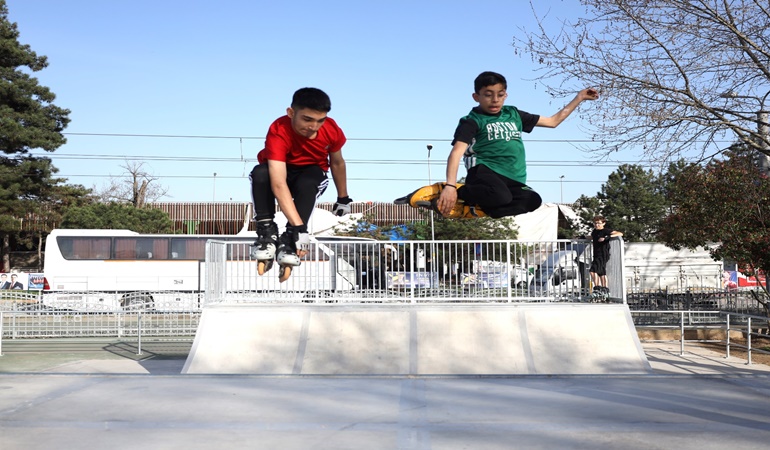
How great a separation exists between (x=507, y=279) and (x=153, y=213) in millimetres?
36887

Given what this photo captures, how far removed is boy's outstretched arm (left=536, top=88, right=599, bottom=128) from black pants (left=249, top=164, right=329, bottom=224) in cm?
232

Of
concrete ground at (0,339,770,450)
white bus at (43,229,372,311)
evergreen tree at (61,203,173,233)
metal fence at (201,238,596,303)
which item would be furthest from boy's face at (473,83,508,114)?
evergreen tree at (61,203,173,233)

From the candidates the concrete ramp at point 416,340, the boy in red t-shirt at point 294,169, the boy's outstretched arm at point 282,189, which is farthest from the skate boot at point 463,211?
the concrete ramp at point 416,340

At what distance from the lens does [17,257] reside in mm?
46250

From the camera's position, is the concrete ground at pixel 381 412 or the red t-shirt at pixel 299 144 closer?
the concrete ground at pixel 381 412

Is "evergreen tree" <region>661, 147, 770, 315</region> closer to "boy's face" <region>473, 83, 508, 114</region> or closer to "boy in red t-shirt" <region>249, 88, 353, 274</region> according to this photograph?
"boy's face" <region>473, 83, 508, 114</region>

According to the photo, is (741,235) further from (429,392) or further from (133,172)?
(133,172)

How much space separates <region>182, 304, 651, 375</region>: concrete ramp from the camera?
10000 millimetres

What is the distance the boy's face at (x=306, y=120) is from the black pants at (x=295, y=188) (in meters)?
0.40

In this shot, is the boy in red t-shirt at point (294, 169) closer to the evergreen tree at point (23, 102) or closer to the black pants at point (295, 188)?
the black pants at point (295, 188)

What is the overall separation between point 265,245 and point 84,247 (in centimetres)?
2695

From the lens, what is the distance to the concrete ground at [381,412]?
440 cm

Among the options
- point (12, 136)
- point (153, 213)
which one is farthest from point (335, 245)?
point (153, 213)

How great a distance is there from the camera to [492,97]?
6.31 meters
